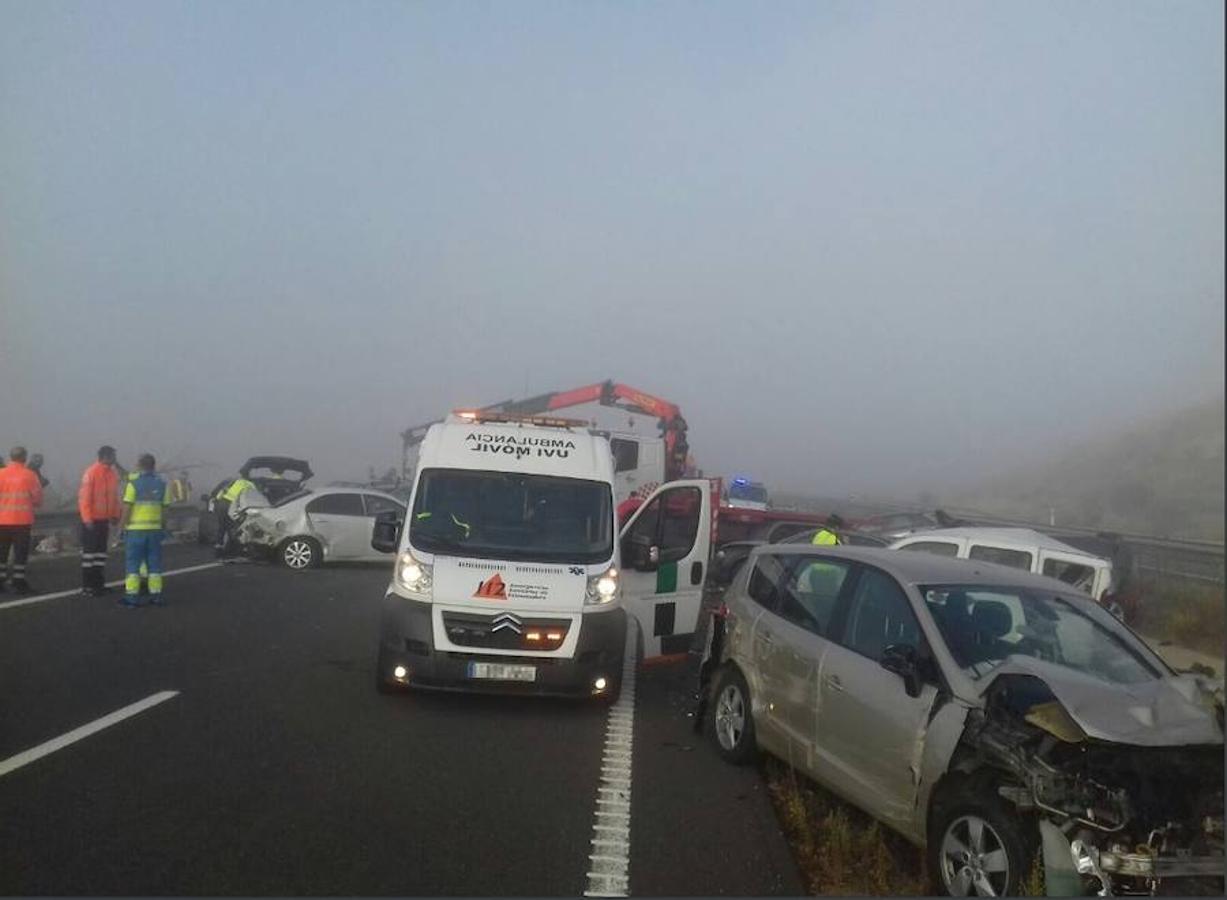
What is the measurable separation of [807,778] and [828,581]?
4.00 ft

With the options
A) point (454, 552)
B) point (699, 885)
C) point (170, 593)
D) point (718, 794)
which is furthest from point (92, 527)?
point (699, 885)

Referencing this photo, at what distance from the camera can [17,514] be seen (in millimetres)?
13336

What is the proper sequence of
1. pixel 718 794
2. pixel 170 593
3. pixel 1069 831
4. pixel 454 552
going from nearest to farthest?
pixel 1069 831, pixel 718 794, pixel 454 552, pixel 170 593

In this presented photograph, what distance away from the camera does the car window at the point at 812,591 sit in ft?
21.8

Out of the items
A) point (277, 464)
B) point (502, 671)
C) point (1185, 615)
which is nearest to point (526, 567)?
point (502, 671)

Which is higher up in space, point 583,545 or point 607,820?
point 583,545

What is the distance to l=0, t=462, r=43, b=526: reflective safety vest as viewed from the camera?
13188mm

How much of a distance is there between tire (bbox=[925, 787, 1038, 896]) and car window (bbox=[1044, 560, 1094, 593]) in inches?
307

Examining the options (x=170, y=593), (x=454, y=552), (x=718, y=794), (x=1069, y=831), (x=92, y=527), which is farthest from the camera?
(x=170, y=593)

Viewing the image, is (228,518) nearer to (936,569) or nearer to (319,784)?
(319,784)

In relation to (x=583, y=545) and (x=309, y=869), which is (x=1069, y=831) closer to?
(x=309, y=869)

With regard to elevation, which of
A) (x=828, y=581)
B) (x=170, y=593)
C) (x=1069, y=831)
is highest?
(x=828, y=581)

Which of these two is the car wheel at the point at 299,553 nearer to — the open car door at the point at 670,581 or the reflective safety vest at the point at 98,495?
the reflective safety vest at the point at 98,495

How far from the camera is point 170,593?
49.2 feet
